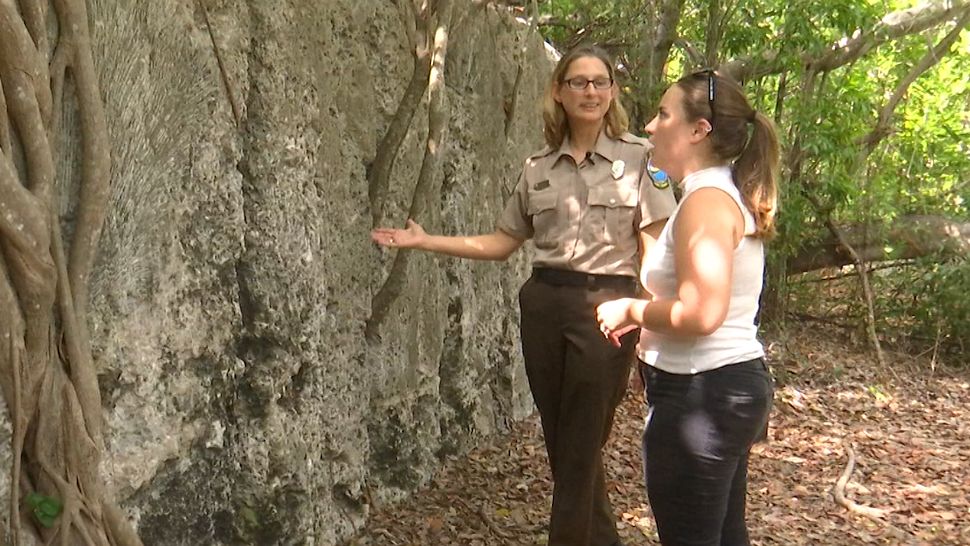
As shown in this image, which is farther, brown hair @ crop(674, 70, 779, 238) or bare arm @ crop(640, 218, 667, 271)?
bare arm @ crop(640, 218, 667, 271)

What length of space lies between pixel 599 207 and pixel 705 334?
4.46ft

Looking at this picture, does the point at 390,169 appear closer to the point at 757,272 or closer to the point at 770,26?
the point at 757,272

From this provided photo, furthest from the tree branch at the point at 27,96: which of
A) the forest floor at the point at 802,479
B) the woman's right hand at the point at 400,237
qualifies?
the forest floor at the point at 802,479

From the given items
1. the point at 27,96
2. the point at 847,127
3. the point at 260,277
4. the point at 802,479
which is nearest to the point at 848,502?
the point at 802,479

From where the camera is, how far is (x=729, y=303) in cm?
238

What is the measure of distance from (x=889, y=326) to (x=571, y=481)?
6624mm

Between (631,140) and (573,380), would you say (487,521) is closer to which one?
(573,380)

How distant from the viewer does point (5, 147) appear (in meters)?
2.32

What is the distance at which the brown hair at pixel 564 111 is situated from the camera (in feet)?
11.9

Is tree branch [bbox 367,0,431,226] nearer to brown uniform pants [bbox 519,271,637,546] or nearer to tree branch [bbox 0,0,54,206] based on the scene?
brown uniform pants [bbox 519,271,637,546]

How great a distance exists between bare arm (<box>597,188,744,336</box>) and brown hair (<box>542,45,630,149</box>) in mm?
1381

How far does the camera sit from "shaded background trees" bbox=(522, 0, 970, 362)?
7.50 m

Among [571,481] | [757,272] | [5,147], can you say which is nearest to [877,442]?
[571,481]

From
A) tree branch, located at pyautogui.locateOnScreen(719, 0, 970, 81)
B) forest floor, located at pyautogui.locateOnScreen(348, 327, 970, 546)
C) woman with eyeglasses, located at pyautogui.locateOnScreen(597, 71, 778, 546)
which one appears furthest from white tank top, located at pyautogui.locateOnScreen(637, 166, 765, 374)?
tree branch, located at pyautogui.locateOnScreen(719, 0, 970, 81)
